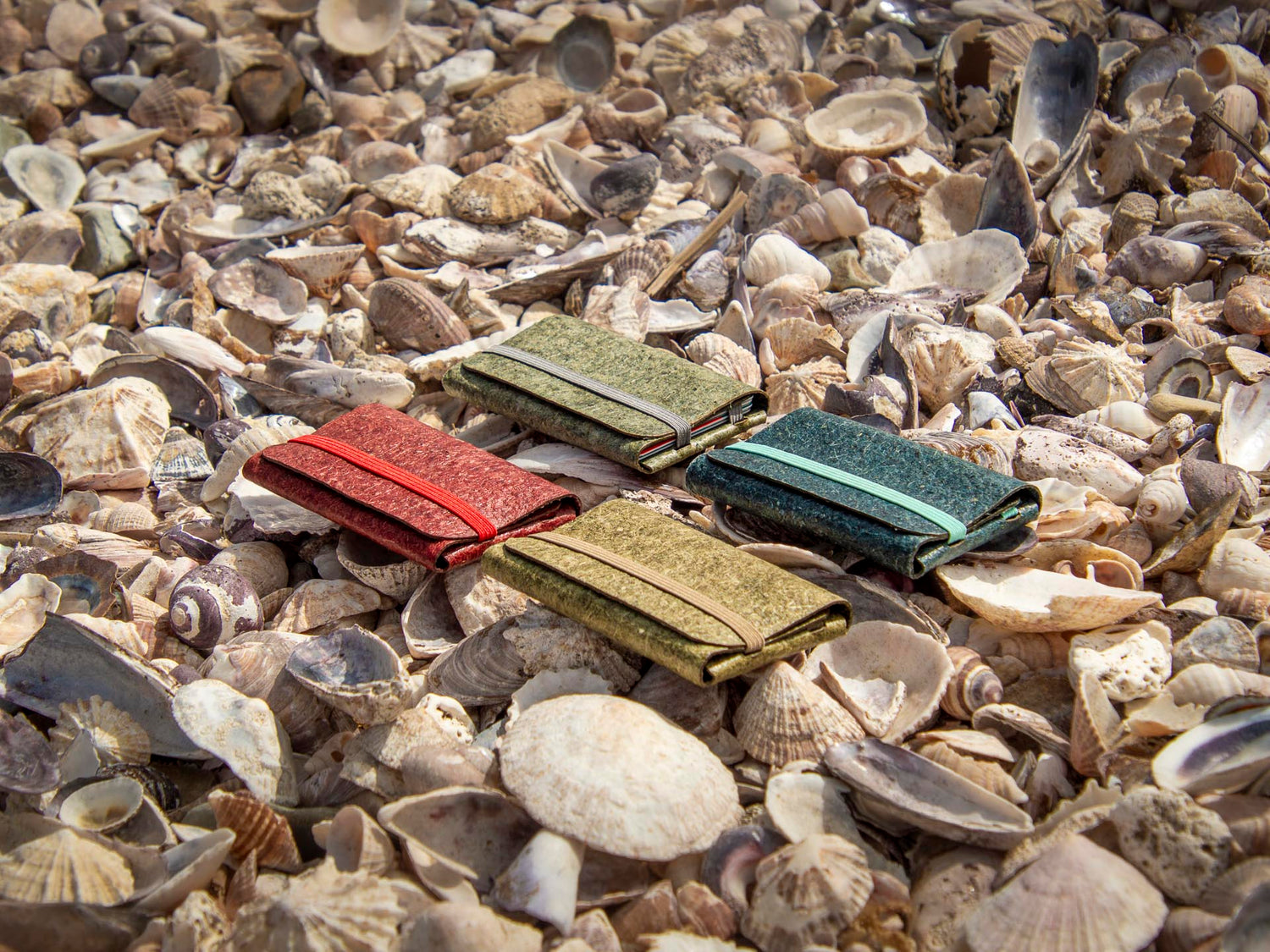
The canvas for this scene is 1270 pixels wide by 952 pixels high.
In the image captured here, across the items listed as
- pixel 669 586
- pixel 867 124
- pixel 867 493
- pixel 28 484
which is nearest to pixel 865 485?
pixel 867 493

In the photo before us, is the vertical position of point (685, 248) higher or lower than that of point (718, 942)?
higher

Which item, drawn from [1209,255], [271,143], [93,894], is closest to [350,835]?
[93,894]

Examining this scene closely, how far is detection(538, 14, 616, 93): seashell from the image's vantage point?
500 cm

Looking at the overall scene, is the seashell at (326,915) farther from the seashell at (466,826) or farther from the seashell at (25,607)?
the seashell at (25,607)

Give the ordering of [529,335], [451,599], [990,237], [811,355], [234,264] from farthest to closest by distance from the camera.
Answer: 1. [234,264]
2. [990,237]
3. [811,355]
4. [529,335]
5. [451,599]

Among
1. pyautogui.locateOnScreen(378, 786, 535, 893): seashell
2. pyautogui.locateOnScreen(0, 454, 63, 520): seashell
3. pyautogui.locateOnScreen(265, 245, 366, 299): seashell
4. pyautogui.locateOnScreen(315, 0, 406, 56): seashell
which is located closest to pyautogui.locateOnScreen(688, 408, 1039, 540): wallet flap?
pyautogui.locateOnScreen(378, 786, 535, 893): seashell

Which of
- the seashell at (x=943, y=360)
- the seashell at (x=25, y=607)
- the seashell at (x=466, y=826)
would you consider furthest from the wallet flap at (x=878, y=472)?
the seashell at (x=25, y=607)

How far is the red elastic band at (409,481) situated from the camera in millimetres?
2289

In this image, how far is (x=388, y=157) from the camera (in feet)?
14.2

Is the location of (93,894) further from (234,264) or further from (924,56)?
(924,56)

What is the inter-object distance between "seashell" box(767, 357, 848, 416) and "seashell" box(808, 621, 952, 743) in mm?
993

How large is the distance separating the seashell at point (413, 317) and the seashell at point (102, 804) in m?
1.84

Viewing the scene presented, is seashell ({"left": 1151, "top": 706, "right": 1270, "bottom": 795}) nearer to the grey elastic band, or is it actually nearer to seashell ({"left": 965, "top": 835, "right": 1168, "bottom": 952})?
seashell ({"left": 965, "top": 835, "right": 1168, "bottom": 952})

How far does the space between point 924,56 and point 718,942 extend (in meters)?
4.59
